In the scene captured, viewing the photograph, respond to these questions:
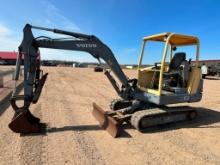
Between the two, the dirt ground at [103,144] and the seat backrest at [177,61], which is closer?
the dirt ground at [103,144]

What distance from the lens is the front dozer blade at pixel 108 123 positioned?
545 centimetres

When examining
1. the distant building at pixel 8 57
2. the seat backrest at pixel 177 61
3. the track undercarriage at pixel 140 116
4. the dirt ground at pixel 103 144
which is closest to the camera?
the dirt ground at pixel 103 144

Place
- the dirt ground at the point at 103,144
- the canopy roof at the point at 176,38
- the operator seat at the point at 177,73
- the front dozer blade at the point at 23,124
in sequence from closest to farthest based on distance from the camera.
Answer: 1. the dirt ground at the point at 103,144
2. the front dozer blade at the point at 23,124
3. the canopy roof at the point at 176,38
4. the operator seat at the point at 177,73

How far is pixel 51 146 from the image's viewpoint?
4.72 meters

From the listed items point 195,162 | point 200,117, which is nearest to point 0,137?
point 195,162

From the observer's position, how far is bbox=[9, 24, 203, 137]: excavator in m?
5.44

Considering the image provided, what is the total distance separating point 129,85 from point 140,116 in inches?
49.3

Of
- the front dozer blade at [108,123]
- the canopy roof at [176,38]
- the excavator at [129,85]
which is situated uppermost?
the canopy roof at [176,38]

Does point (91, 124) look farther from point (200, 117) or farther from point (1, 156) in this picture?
point (200, 117)

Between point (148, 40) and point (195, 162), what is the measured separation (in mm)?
4438

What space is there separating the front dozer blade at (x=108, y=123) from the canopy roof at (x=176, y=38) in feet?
9.41

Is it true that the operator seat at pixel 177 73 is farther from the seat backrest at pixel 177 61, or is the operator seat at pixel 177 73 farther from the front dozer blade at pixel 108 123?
the front dozer blade at pixel 108 123

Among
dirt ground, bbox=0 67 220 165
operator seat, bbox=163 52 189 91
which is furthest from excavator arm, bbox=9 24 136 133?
operator seat, bbox=163 52 189 91

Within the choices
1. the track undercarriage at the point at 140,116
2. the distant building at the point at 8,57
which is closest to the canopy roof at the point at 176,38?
the track undercarriage at the point at 140,116
